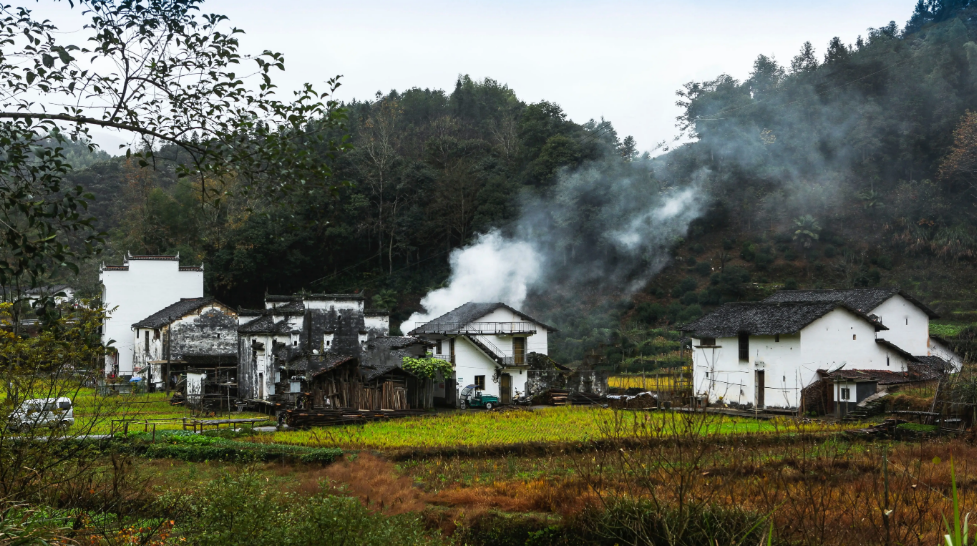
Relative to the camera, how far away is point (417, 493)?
1448cm

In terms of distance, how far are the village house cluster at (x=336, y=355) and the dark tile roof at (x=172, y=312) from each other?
0.14 m

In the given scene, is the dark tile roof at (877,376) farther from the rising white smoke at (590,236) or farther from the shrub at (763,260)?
the rising white smoke at (590,236)

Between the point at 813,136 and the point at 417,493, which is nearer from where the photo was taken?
the point at 417,493

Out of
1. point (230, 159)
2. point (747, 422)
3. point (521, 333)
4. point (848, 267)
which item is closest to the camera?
point (230, 159)

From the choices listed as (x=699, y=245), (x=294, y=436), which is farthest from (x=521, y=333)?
(x=699, y=245)

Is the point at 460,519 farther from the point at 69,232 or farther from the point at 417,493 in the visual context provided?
the point at 69,232

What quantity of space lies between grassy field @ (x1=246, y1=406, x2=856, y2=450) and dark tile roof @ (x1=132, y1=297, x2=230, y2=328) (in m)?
18.1

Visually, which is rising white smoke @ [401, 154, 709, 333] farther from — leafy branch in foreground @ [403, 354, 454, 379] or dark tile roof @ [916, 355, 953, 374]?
dark tile roof @ [916, 355, 953, 374]

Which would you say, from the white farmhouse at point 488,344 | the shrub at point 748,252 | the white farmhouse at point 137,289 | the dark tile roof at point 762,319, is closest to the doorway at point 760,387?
the dark tile roof at point 762,319

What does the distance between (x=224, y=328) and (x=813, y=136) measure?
139 feet

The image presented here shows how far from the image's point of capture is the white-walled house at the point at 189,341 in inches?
1602

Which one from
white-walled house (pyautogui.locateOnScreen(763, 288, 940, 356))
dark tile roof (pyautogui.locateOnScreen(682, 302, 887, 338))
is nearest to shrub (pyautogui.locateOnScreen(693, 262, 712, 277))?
white-walled house (pyautogui.locateOnScreen(763, 288, 940, 356))

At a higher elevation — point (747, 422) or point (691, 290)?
point (691, 290)

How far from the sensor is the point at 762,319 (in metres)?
32.9
